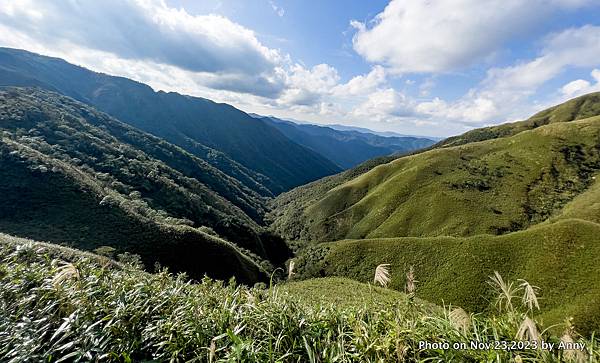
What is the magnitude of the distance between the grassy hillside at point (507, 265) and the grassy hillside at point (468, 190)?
105ft

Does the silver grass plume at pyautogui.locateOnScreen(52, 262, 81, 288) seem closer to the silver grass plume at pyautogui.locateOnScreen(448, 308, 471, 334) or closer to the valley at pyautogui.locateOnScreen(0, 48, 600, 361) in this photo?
the valley at pyautogui.locateOnScreen(0, 48, 600, 361)

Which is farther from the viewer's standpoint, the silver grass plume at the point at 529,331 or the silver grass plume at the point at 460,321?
the silver grass plume at the point at 460,321

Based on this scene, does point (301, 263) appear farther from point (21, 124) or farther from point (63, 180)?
point (21, 124)

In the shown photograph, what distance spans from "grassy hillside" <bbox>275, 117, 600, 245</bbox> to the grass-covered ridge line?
323 feet

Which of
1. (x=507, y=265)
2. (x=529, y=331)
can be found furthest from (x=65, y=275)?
(x=507, y=265)

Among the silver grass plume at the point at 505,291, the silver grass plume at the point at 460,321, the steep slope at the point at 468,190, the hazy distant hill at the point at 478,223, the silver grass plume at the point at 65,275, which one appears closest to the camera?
the silver grass plume at the point at 505,291

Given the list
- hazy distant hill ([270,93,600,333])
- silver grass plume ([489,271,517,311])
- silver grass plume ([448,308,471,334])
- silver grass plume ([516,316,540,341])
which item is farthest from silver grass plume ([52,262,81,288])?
hazy distant hill ([270,93,600,333])

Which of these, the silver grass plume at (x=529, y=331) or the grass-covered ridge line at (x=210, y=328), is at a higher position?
the silver grass plume at (x=529, y=331)

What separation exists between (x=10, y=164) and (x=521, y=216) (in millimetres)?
130818

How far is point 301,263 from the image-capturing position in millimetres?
85250

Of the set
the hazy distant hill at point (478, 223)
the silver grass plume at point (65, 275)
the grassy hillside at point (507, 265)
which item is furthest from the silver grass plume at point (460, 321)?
the grassy hillside at point (507, 265)

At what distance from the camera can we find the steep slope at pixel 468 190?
101 meters

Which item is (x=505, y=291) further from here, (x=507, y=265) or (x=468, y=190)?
(x=468, y=190)

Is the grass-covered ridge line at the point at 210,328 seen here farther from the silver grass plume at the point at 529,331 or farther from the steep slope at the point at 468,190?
the steep slope at the point at 468,190
